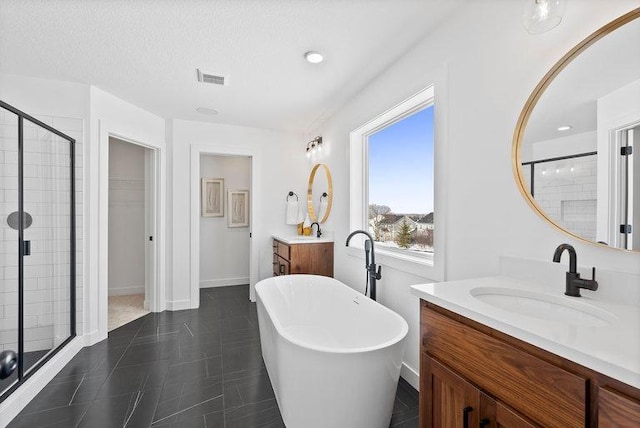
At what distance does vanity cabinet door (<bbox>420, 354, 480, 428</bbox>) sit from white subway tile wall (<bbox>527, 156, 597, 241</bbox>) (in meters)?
0.74

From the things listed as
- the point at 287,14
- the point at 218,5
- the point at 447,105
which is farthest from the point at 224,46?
the point at 447,105

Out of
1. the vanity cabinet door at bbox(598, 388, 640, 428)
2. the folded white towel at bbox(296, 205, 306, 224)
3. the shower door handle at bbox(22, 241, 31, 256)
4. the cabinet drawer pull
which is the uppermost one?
the folded white towel at bbox(296, 205, 306, 224)

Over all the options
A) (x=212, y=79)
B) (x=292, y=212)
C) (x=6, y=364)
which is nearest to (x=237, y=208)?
(x=292, y=212)

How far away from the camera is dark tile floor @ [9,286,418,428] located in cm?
178

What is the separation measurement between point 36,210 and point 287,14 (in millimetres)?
2503

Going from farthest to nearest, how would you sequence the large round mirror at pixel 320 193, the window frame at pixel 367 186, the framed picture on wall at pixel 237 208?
the framed picture on wall at pixel 237 208
the large round mirror at pixel 320 193
the window frame at pixel 367 186

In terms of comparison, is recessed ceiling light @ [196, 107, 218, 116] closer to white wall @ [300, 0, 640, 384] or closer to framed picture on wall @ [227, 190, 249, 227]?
framed picture on wall @ [227, 190, 249, 227]

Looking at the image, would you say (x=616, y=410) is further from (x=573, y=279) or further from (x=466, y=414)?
(x=573, y=279)

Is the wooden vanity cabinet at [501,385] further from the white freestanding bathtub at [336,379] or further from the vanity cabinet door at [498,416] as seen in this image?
the white freestanding bathtub at [336,379]

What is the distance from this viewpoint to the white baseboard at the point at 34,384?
1741 millimetres

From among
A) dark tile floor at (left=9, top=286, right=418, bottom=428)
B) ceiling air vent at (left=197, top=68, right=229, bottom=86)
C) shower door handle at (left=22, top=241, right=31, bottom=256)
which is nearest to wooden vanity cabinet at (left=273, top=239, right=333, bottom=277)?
dark tile floor at (left=9, top=286, right=418, bottom=428)

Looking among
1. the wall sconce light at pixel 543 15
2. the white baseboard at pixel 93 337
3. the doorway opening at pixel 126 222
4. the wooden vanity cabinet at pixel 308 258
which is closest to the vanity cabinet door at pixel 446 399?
Answer: the wall sconce light at pixel 543 15

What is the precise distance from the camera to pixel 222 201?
4.81m

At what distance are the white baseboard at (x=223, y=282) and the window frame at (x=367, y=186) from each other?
8.57 feet
